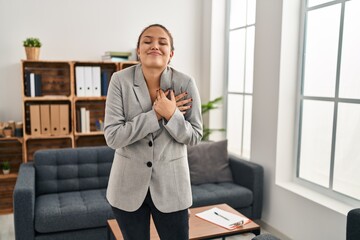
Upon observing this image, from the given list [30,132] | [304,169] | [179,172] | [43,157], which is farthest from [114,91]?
[30,132]

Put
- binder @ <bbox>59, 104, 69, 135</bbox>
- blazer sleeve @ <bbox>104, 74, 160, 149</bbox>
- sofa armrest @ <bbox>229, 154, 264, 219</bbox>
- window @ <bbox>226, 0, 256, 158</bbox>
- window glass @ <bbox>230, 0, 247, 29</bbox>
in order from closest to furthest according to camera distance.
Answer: blazer sleeve @ <bbox>104, 74, 160, 149</bbox> → sofa armrest @ <bbox>229, 154, 264, 219</bbox> → binder @ <bbox>59, 104, 69, 135</bbox> → window @ <bbox>226, 0, 256, 158</bbox> → window glass @ <bbox>230, 0, 247, 29</bbox>

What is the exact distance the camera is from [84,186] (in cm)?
321

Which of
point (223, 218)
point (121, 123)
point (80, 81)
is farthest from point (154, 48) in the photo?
point (80, 81)

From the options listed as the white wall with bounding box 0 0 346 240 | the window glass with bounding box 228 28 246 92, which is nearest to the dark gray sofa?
the white wall with bounding box 0 0 346 240

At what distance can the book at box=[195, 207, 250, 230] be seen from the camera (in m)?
2.29

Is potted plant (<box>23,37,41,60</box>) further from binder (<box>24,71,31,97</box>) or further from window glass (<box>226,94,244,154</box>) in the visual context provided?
window glass (<box>226,94,244,154</box>)

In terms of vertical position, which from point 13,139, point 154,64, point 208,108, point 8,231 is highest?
point 154,64

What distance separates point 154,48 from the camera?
1.41m

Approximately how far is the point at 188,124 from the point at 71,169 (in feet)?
6.83

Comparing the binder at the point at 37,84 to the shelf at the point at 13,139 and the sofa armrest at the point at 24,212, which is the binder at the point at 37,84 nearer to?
the shelf at the point at 13,139

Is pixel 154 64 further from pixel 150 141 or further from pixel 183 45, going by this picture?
pixel 183 45

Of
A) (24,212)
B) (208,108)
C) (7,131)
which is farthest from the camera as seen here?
(208,108)

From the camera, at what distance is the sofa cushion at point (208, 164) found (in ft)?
11.3

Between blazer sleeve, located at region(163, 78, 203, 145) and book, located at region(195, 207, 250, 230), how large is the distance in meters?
1.04
